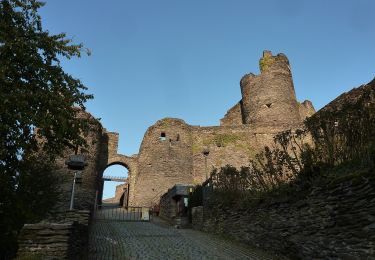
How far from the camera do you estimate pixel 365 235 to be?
225 inches

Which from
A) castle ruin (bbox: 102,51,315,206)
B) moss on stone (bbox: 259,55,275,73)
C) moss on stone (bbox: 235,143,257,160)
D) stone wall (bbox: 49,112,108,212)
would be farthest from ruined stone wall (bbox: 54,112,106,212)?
moss on stone (bbox: 259,55,275,73)

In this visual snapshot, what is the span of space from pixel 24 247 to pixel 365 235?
18.4 feet

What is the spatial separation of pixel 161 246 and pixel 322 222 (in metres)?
4.55

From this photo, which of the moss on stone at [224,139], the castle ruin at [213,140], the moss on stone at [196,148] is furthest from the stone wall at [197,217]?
the moss on stone at [224,139]

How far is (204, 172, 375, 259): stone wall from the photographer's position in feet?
19.2

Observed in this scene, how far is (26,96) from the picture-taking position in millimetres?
8609

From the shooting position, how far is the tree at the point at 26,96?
8398mm

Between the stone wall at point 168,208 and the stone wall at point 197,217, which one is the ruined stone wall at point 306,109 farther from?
the stone wall at point 197,217

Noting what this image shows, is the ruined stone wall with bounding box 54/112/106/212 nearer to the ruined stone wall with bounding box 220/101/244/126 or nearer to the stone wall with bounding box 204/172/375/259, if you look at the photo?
Result: the stone wall with bounding box 204/172/375/259

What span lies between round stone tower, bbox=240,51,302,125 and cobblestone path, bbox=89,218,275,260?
20114 millimetres

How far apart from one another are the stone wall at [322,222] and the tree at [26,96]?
5625 mm

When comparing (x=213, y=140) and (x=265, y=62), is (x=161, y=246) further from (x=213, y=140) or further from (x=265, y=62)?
(x=265, y=62)

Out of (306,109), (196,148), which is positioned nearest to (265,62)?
(306,109)

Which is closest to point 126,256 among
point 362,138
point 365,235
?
point 365,235
